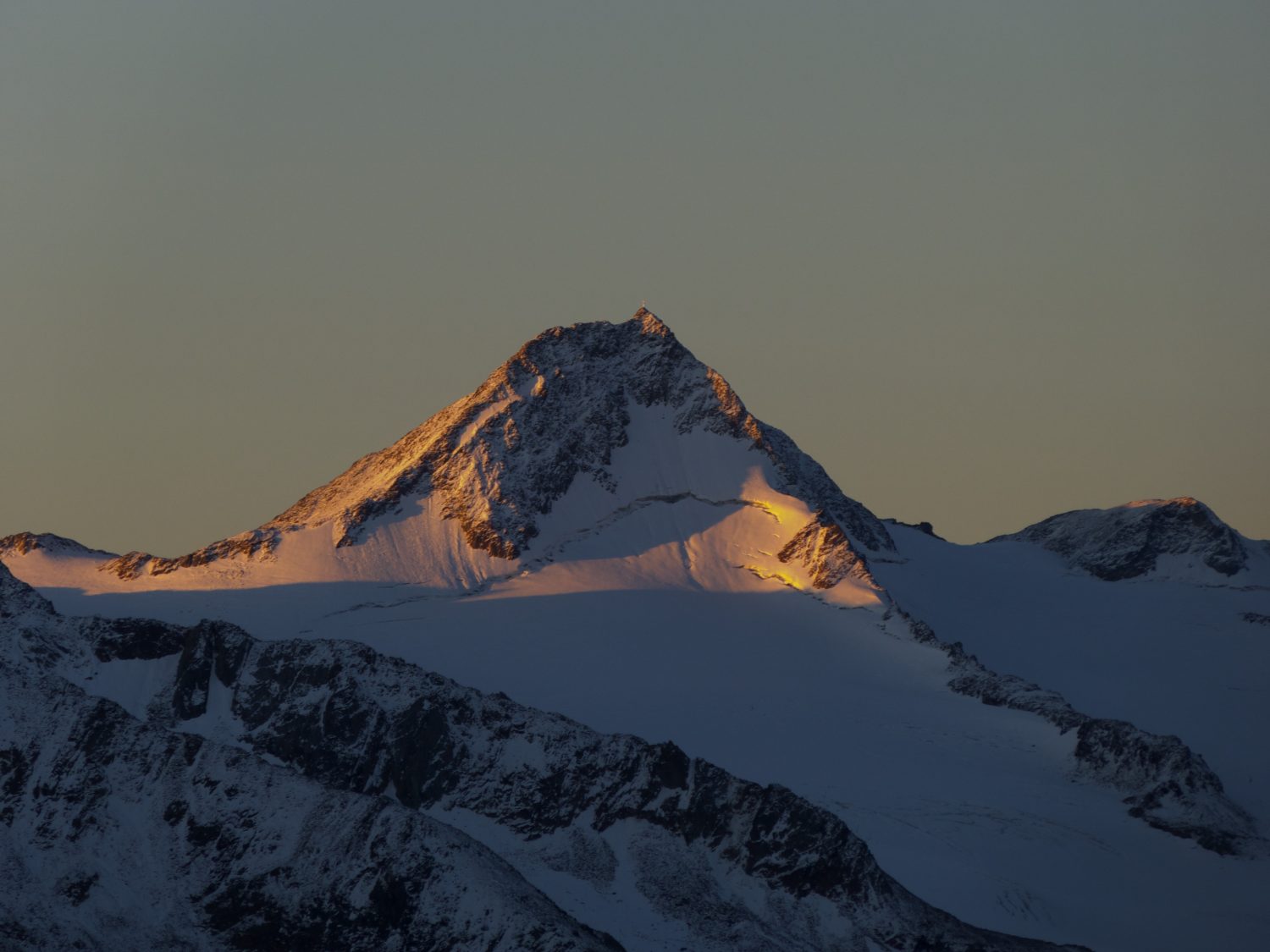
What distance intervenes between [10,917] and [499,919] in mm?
27839

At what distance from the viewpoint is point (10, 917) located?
650 ft

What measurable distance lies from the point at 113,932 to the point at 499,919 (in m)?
22.1

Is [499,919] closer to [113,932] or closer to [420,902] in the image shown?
[420,902]

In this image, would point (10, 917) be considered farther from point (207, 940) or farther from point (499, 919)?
point (499, 919)

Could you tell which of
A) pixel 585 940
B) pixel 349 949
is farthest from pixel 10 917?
pixel 585 940

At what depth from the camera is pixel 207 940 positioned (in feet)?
651

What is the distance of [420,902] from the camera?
199m

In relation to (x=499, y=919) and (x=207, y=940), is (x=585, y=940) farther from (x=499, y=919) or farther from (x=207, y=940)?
(x=207, y=940)

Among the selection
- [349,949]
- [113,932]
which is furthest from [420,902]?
[113,932]

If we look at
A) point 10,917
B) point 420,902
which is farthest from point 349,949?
point 10,917

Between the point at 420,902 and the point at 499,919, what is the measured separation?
520cm

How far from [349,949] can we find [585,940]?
1331 centimetres

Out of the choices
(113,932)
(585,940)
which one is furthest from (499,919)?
(113,932)

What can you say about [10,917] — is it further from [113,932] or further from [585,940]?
[585,940]
